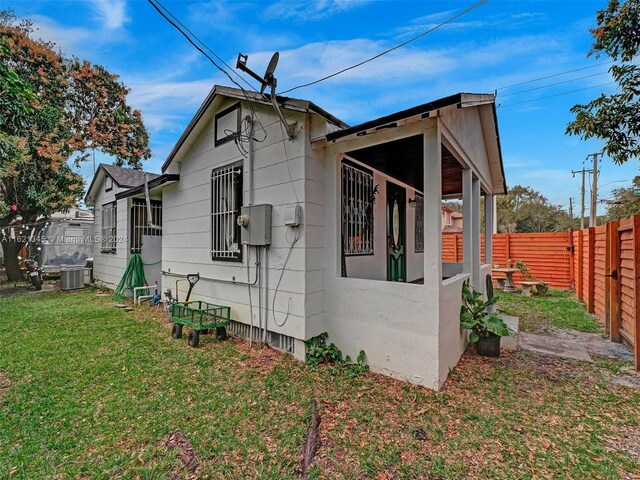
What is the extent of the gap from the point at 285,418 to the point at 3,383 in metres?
3.40

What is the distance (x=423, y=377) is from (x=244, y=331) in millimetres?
2909

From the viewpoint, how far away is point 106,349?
447 cm

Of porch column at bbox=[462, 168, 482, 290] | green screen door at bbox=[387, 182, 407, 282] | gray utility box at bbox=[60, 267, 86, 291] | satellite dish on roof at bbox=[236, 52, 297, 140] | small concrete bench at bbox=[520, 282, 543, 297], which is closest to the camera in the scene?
satellite dish on roof at bbox=[236, 52, 297, 140]

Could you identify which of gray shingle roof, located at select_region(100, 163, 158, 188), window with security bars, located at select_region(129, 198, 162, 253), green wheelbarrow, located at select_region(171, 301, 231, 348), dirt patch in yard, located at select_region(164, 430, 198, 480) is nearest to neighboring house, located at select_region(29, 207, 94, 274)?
gray shingle roof, located at select_region(100, 163, 158, 188)

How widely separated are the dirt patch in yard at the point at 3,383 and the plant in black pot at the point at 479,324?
548 centimetres

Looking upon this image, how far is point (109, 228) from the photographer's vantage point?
9562mm

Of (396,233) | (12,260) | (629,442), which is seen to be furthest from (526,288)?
(12,260)

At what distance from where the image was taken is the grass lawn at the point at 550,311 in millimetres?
5887

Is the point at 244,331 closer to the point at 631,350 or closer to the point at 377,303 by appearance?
the point at 377,303

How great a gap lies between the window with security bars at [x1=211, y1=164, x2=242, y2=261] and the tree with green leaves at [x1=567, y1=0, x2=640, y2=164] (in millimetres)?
5872

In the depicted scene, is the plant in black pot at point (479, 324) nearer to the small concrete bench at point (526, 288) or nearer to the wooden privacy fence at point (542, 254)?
the small concrete bench at point (526, 288)

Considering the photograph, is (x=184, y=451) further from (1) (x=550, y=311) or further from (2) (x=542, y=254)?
(2) (x=542, y=254)

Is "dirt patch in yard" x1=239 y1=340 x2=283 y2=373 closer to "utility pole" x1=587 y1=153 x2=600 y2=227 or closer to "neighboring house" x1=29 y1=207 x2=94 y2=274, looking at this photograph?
"neighboring house" x1=29 y1=207 x2=94 y2=274

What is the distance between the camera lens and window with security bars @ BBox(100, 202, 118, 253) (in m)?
9.21
